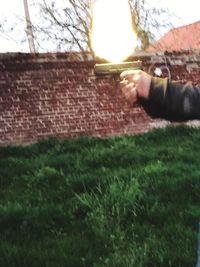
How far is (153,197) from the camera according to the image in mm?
5180

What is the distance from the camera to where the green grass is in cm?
390

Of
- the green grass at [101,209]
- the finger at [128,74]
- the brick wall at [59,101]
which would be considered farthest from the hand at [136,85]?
the brick wall at [59,101]

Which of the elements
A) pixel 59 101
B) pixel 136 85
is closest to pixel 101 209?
pixel 136 85

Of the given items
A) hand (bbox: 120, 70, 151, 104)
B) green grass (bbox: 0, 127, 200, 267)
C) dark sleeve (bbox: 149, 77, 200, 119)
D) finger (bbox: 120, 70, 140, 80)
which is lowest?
green grass (bbox: 0, 127, 200, 267)

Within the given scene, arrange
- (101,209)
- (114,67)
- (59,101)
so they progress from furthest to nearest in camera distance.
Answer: (59,101), (101,209), (114,67)

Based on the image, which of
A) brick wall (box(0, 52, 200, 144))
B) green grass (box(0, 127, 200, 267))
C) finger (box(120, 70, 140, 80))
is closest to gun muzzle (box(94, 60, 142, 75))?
finger (box(120, 70, 140, 80))

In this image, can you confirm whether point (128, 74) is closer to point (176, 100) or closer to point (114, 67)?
point (114, 67)

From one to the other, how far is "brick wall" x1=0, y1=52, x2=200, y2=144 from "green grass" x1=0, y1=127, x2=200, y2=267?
2327 millimetres

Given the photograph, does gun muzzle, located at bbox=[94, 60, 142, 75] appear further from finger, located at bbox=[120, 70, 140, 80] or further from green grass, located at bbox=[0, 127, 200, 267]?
green grass, located at bbox=[0, 127, 200, 267]

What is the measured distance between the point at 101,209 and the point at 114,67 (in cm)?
317

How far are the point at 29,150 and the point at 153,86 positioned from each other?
7202mm

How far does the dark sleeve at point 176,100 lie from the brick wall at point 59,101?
8078 millimetres

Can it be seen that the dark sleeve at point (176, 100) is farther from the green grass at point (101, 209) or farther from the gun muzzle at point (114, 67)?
the green grass at point (101, 209)

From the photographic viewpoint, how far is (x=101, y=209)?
4.83m
